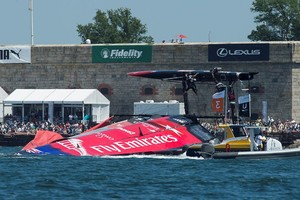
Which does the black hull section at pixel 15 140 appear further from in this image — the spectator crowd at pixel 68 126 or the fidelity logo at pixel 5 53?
the fidelity logo at pixel 5 53

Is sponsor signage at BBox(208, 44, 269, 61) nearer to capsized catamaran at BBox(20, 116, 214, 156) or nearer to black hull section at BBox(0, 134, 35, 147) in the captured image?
black hull section at BBox(0, 134, 35, 147)

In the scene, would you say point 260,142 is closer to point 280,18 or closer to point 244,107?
point 244,107

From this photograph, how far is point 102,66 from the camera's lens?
82.8m

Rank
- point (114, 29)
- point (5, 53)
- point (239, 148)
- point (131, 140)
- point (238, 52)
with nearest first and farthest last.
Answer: point (239, 148) < point (131, 140) < point (238, 52) < point (5, 53) < point (114, 29)

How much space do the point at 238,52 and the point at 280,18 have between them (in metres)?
15.6

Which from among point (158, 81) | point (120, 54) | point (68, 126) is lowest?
point (68, 126)

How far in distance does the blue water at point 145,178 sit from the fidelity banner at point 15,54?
30.5 meters

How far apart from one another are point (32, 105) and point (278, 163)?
106ft

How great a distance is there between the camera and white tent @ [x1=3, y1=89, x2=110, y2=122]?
7944 centimetres

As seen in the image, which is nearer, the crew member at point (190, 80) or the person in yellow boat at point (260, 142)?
the person in yellow boat at point (260, 142)

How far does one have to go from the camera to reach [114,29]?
4082 inches

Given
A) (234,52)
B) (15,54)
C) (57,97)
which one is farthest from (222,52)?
(15,54)

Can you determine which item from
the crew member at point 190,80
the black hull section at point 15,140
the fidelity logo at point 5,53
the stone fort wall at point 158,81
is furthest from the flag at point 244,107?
the fidelity logo at point 5,53

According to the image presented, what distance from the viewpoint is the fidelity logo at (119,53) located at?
269 ft
